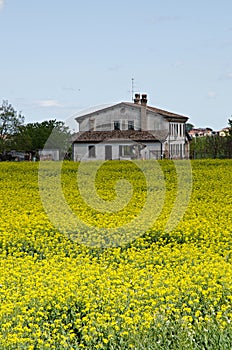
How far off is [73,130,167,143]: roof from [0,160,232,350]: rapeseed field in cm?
2930

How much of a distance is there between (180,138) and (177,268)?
37008 mm

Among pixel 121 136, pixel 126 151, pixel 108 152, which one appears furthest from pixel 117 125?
pixel 126 151

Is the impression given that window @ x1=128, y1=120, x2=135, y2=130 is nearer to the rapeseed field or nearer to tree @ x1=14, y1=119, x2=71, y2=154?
tree @ x1=14, y1=119, x2=71, y2=154

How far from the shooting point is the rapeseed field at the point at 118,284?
4.99m

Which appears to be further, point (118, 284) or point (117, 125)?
point (117, 125)

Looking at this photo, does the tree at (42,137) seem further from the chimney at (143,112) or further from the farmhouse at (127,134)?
the chimney at (143,112)

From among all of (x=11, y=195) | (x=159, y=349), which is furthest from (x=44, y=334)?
(x=11, y=195)

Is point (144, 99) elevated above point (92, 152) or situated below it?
above

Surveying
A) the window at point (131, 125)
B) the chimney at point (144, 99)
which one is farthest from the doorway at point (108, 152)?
the chimney at point (144, 99)

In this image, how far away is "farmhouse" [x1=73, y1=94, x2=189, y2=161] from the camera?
4062 centimetres

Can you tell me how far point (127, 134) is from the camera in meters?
41.3

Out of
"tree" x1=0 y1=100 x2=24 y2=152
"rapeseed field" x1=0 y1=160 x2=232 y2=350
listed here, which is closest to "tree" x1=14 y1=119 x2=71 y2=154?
"tree" x1=0 y1=100 x2=24 y2=152

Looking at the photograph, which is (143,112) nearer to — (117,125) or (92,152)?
(117,125)

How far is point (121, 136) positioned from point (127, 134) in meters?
0.39
